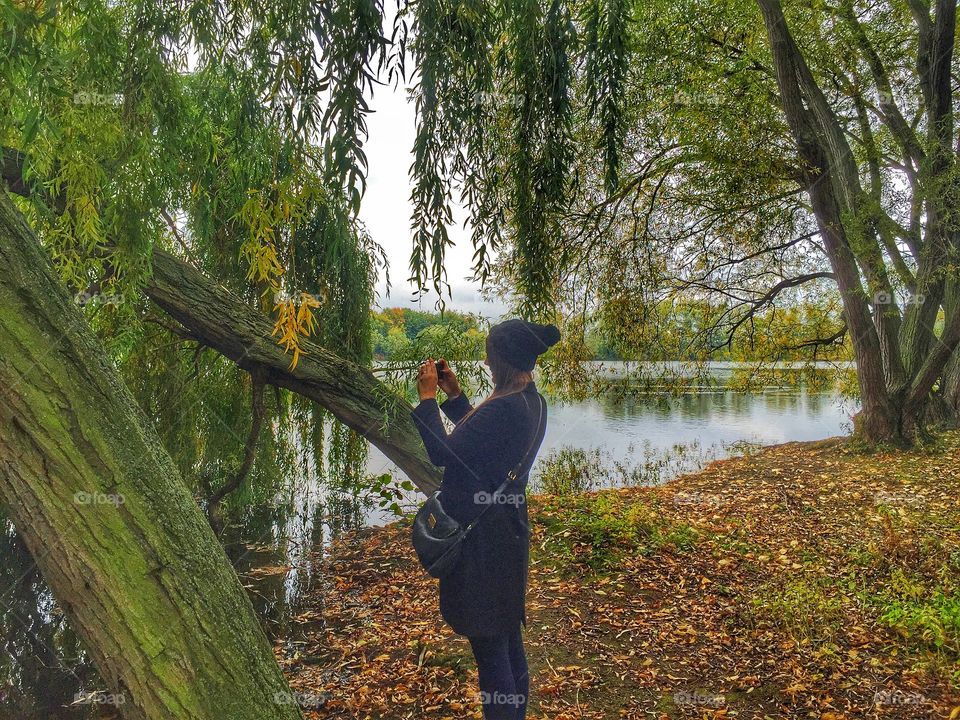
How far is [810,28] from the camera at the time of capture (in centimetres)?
560

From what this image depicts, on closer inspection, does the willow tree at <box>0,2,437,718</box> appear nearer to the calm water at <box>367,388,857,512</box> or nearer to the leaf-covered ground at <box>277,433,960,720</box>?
the leaf-covered ground at <box>277,433,960,720</box>

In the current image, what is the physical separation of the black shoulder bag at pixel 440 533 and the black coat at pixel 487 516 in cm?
2

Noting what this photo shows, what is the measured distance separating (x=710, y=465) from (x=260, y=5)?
656cm

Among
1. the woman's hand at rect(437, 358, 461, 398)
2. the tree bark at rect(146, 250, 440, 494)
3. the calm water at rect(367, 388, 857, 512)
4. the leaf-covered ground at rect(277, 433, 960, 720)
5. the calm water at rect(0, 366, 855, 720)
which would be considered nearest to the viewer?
the woman's hand at rect(437, 358, 461, 398)

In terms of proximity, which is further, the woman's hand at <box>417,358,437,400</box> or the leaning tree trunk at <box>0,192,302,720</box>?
the woman's hand at <box>417,358,437,400</box>

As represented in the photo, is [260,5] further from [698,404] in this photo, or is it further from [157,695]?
[698,404]

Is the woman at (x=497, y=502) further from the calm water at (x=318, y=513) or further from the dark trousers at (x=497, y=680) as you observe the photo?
the calm water at (x=318, y=513)

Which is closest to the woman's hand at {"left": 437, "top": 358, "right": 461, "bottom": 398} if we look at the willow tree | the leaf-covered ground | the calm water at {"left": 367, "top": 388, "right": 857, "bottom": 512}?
the willow tree

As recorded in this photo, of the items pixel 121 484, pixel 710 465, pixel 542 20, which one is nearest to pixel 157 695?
pixel 121 484

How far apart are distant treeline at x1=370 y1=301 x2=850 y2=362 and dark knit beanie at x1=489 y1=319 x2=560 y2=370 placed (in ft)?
3.03

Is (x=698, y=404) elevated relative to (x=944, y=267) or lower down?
lower down

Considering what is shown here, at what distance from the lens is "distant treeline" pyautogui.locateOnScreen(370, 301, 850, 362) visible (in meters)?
4.85

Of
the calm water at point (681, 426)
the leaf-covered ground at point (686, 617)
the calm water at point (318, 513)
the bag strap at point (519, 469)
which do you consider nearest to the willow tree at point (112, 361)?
the bag strap at point (519, 469)

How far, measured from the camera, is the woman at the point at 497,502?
5.53ft
